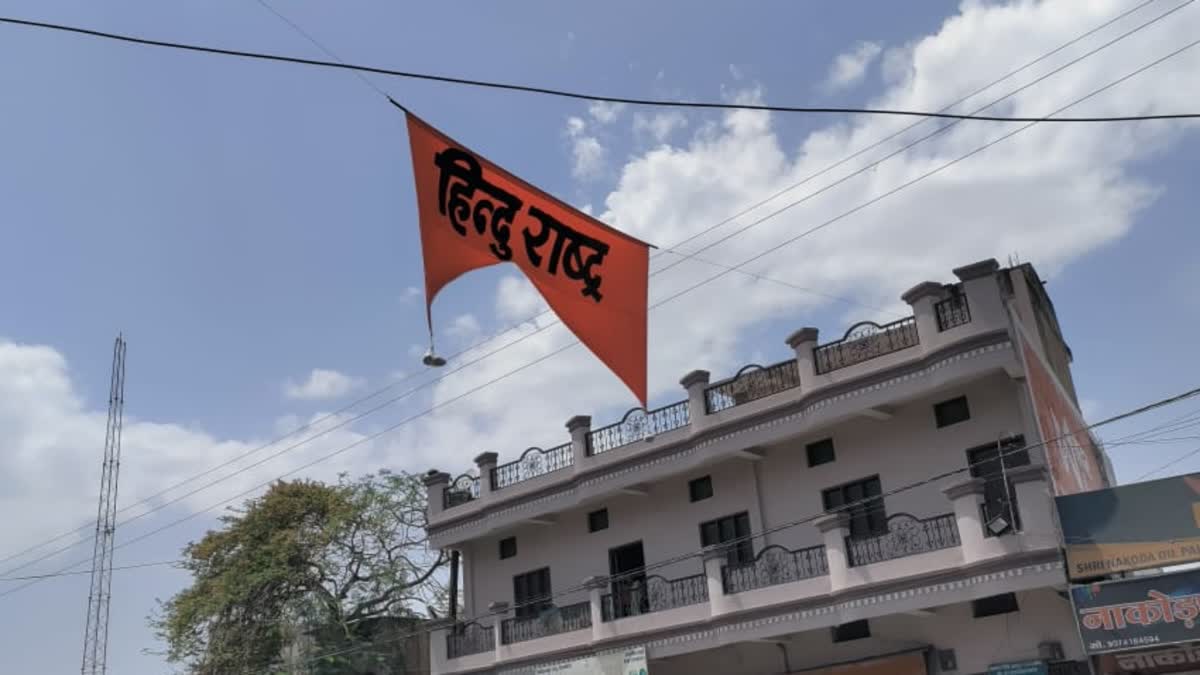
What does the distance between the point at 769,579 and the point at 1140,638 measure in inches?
242

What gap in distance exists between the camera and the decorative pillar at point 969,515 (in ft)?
52.6

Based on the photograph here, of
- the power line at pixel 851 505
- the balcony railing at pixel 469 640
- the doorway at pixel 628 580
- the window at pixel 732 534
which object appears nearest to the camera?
the power line at pixel 851 505

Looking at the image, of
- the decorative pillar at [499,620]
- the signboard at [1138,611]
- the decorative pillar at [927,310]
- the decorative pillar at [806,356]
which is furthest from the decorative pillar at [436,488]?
the signboard at [1138,611]

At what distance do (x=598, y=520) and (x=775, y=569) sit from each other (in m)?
5.65

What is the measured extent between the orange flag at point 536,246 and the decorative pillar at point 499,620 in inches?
573

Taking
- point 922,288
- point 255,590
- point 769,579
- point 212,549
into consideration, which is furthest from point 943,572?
point 212,549

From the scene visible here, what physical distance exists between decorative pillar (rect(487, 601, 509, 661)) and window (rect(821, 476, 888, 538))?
7632 millimetres

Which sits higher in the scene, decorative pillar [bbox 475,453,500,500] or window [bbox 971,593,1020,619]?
decorative pillar [bbox 475,453,500,500]

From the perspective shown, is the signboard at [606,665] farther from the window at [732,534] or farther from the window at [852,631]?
the window at [852,631]

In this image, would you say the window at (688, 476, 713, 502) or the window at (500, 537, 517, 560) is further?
the window at (500, 537, 517, 560)

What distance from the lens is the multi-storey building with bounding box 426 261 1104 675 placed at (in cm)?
1670

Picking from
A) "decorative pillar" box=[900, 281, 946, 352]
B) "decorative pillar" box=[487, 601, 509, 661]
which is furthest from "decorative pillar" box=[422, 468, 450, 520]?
"decorative pillar" box=[900, 281, 946, 352]

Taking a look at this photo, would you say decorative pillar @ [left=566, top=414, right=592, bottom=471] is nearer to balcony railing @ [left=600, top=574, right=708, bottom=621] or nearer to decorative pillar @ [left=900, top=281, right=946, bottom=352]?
balcony railing @ [left=600, top=574, right=708, bottom=621]

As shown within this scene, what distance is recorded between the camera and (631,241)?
31.5ft
